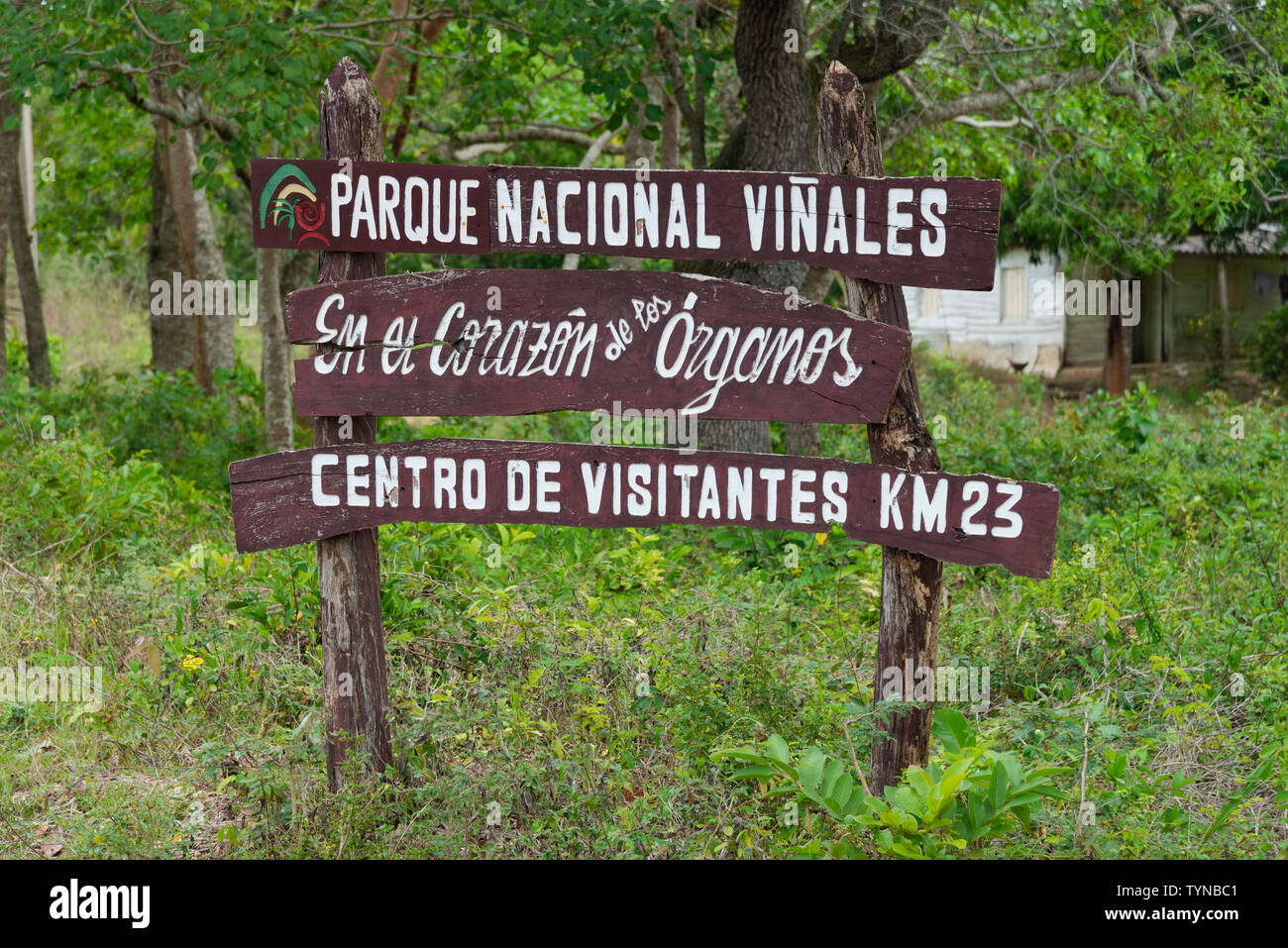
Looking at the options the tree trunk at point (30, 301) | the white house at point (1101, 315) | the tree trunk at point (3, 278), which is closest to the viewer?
the tree trunk at point (3, 278)

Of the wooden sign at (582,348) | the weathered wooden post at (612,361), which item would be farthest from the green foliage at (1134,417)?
the wooden sign at (582,348)

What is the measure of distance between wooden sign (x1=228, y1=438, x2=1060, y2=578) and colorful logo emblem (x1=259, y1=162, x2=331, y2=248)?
2.59ft

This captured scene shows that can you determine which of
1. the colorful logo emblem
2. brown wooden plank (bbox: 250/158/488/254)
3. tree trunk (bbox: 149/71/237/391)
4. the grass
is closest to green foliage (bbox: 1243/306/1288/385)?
the grass

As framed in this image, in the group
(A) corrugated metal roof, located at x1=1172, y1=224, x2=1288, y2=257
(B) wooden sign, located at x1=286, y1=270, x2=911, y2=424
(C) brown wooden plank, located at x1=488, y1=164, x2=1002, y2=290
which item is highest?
(A) corrugated metal roof, located at x1=1172, y1=224, x2=1288, y2=257

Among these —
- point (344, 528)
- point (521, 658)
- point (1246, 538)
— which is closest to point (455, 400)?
point (344, 528)

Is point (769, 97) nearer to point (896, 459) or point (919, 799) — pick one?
point (896, 459)

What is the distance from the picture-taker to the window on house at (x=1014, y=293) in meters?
24.2

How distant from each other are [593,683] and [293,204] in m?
2.18

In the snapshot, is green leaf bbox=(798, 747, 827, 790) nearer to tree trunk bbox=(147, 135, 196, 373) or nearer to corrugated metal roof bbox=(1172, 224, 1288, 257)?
tree trunk bbox=(147, 135, 196, 373)

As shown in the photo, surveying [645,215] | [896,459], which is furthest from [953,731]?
[645,215]

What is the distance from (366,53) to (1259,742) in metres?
7.35

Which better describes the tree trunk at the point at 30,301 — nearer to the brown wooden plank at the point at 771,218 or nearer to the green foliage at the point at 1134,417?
the brown wooden plank at the point at 771,218

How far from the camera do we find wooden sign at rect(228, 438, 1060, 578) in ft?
12.2

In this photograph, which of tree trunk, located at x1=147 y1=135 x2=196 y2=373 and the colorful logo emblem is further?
tree trunk, located at x1=147 y1=135 x2=196 y2=373
